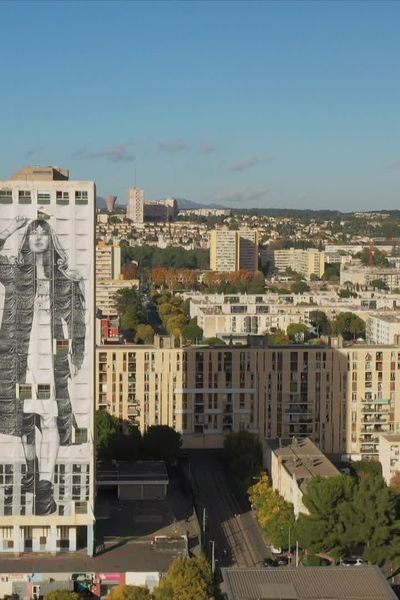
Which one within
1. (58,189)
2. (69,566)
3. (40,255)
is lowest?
(69,566)

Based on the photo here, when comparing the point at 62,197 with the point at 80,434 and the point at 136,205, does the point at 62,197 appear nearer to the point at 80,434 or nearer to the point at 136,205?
the point at 80,434

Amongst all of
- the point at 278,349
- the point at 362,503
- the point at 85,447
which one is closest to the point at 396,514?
the point at 362,503

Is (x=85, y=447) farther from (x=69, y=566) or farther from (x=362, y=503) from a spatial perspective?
(x=362, y=503)

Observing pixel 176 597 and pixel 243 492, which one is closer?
pixel 176 597

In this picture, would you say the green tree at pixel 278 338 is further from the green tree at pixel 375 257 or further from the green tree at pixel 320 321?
the green tree at pixel 375 257

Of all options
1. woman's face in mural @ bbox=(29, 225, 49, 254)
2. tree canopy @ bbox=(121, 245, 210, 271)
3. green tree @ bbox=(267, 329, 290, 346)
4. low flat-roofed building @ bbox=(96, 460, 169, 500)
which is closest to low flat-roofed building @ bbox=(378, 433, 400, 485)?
low flat-roofed building @ bbox=(96, 460, 169, 500)

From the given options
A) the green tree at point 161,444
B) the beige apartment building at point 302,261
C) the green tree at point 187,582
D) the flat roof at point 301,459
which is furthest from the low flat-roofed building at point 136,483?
the beige apartment building at point 302,261

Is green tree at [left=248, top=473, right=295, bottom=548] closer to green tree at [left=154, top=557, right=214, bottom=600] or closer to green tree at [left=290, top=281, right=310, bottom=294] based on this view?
green tree at [left=154, top=557, right=214, bottom=600]
